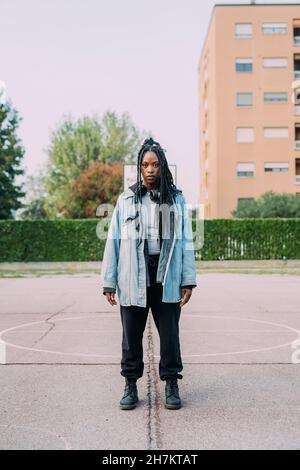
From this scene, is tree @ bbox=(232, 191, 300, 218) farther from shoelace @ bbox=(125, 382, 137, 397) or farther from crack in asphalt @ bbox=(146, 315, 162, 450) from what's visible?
shoelace @ bbox=(125, 382, 137, 397)

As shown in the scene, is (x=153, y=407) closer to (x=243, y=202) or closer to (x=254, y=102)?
(x=243, y=202)

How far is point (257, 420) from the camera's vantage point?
13.7 feet

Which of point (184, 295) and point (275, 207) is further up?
point (275, 207)

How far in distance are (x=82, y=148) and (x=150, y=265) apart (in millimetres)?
58930

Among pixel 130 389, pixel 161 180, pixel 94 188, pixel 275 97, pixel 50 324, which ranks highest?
pixel 275 97

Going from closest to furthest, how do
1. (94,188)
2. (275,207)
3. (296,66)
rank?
(275,207) → (296,66) → (94,188)

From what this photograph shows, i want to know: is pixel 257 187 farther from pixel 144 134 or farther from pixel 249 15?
pixel 144 134

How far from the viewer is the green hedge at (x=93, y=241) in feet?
88.8

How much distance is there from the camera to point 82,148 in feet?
205

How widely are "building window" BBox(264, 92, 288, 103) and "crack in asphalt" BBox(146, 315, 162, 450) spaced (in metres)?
44.7

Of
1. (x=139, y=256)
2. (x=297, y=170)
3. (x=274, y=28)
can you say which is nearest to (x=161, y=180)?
(x=139, y=256)

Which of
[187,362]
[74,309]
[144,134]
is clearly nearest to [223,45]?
[144,134]
